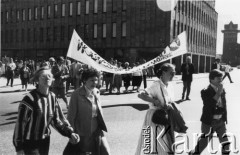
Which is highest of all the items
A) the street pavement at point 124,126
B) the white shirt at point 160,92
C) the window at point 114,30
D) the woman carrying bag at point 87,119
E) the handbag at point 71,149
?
the window at point 114,30

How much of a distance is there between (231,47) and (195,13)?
3654 inches

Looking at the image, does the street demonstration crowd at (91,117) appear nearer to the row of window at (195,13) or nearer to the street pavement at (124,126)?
the street pavement at (124,126)

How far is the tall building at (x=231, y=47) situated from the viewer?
13838 centimetres

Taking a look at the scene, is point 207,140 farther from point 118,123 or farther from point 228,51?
point 228,51

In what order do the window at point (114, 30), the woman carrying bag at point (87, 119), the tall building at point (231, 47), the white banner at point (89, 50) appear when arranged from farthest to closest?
the tall building at point (231, 47)
the window at point (114, 30)
the white banner at point (89, 50)
the woman carrying bag at point (87, 119)

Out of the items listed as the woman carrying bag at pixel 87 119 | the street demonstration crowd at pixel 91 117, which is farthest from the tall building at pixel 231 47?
the woman carrying bag at pixel 87 119

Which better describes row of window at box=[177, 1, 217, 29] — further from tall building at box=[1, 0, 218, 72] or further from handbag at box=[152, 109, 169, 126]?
handbag at box=[152, 109, 169, 126]

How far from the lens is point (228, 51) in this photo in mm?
140000

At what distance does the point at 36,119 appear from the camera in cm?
371

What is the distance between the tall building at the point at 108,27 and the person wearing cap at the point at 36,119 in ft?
120

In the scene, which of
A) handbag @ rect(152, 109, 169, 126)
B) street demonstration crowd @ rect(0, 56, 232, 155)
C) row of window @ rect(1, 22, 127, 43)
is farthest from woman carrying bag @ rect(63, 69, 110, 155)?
row of window @ rect(1, 22, 127, 43)

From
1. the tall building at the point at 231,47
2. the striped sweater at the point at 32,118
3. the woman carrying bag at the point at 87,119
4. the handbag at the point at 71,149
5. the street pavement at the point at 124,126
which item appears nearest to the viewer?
the striped sweater at the point at 32,118

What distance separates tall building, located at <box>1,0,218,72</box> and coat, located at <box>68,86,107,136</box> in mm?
36095

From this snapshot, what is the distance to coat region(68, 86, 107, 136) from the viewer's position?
14.0 feet
